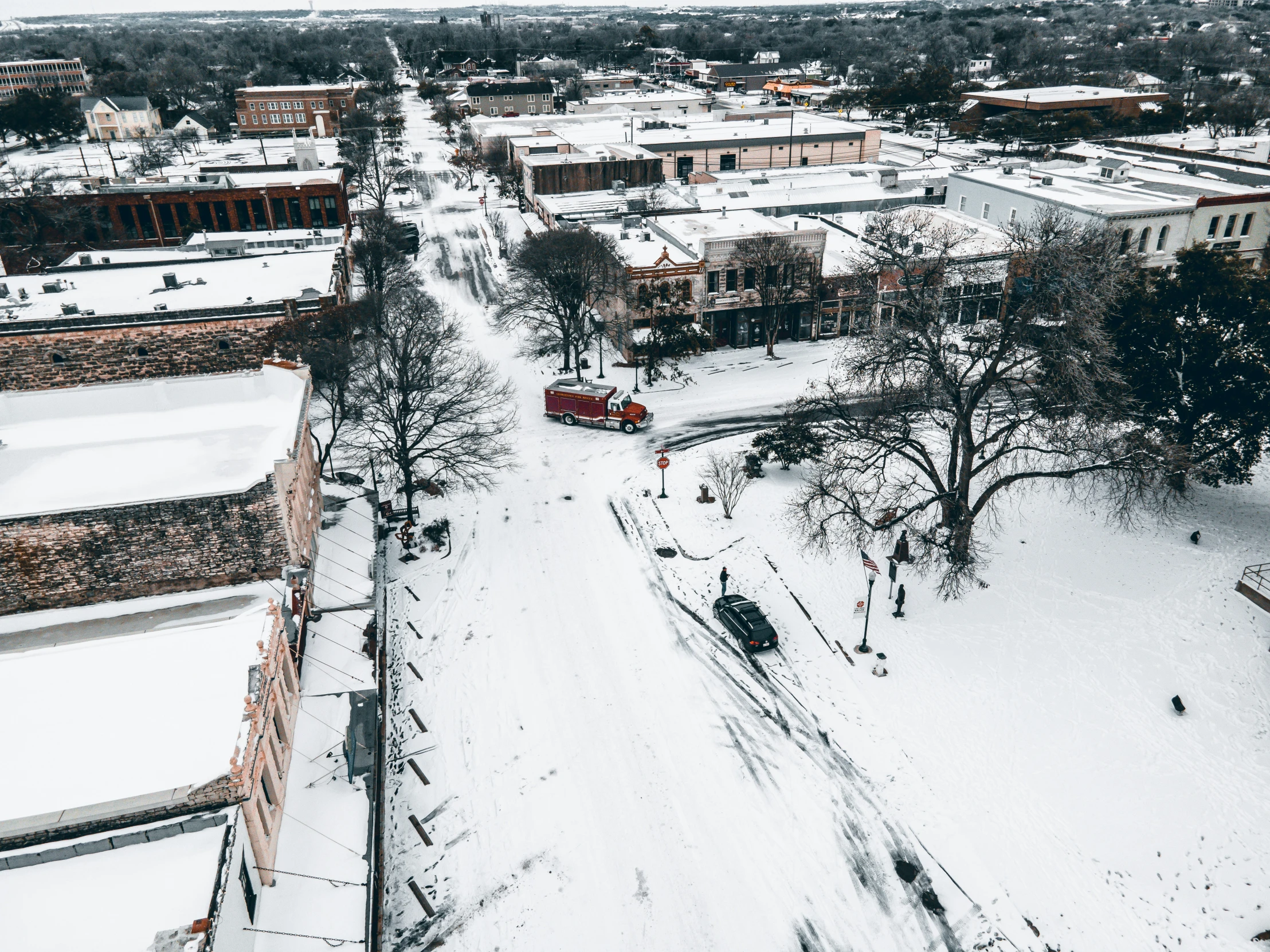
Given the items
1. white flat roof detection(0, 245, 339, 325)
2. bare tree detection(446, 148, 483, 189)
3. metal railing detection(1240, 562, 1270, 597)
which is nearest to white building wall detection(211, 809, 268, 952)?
white flat roof detection(0, 245, 339, 325)

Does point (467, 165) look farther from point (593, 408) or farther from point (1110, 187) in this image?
point (593, 408)

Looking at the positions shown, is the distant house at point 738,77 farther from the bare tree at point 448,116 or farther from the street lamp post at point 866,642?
the street lamp post at point 866,642

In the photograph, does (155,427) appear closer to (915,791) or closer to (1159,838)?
(915,791)

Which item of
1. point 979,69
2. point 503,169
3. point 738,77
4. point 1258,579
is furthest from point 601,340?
point 979,69

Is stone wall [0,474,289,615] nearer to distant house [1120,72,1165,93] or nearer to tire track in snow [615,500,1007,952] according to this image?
tire track in snow [615,500,1007,952]

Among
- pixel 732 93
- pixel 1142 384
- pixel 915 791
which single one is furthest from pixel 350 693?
pixel 732 93

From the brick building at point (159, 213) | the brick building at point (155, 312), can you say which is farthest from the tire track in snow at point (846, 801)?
the brick building at point (159, 213)
